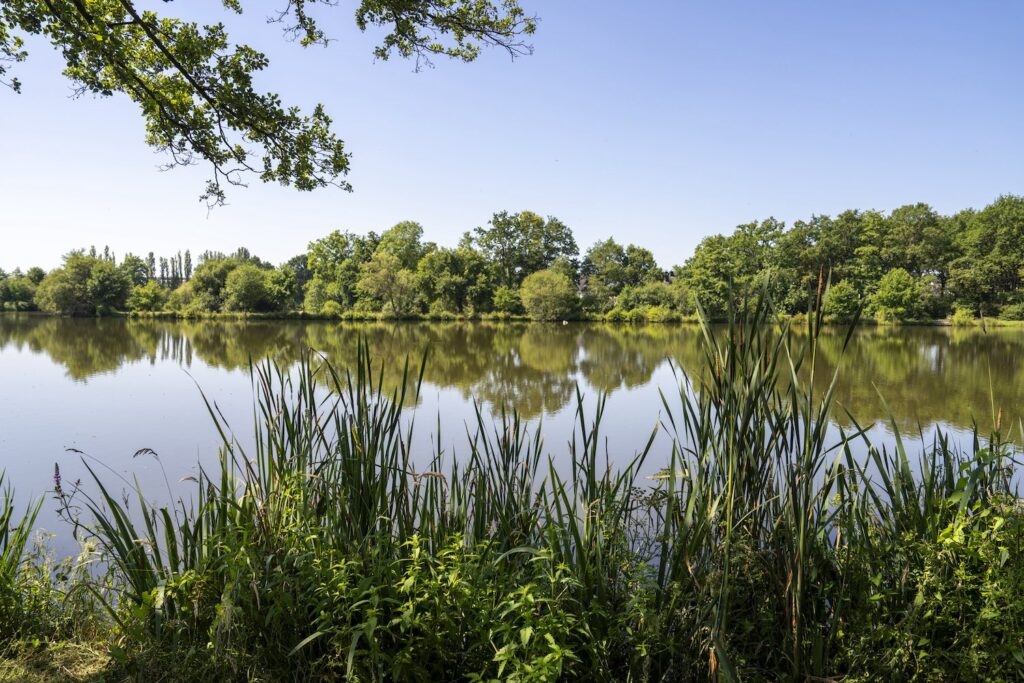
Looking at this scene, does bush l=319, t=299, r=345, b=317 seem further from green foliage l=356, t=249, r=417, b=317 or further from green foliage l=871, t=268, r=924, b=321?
green foliage l=871, t=268, r=924, b=321

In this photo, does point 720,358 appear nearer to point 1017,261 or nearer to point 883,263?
point 1017,261

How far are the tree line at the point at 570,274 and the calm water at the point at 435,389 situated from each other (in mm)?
16115

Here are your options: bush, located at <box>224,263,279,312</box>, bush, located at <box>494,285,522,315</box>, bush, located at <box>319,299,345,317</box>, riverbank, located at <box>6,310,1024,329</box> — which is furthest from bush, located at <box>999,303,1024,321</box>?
bush, located at <box>224,263,279,312</box>

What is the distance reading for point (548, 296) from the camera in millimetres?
38438

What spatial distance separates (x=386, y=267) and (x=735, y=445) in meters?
39.3

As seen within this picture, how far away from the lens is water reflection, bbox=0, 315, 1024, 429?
10258mm

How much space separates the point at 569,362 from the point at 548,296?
21513 mm

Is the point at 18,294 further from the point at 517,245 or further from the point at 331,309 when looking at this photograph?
the point at 517,245

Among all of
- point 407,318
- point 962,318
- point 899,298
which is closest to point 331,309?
point 407,318

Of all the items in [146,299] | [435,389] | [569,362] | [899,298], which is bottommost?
[435,389]

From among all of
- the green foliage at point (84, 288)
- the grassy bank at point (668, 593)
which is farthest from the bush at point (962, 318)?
the green foliage at point (84, 288)

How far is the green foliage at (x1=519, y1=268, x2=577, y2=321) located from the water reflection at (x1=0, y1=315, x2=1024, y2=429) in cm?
1085

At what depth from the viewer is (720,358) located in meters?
1.91

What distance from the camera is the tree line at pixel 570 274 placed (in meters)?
36.2
